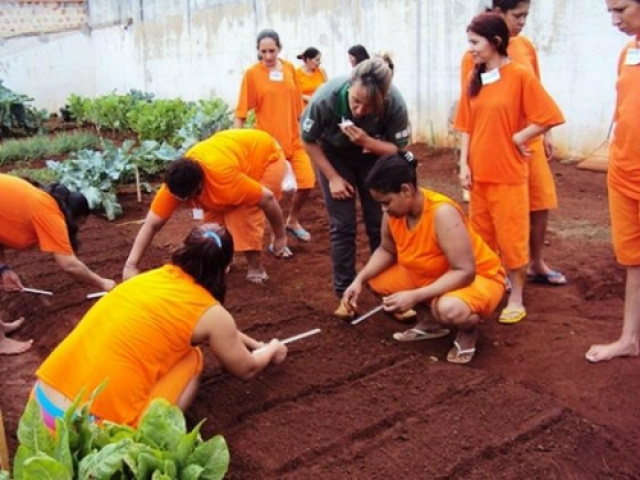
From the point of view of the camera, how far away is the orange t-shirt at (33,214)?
385 cm

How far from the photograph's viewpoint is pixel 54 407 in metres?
2.63

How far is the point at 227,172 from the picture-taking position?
436cm

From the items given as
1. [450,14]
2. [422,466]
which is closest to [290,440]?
[422,466]

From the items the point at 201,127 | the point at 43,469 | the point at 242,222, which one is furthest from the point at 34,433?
the point at 201,127

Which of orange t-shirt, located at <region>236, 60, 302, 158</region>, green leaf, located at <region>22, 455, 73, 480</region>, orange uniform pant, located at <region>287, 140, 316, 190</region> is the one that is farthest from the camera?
orange t-shirt, located at <region>236, 60, 302, 158</region>

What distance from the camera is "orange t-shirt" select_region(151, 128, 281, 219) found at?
169 inches

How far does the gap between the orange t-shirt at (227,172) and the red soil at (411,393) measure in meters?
0.64

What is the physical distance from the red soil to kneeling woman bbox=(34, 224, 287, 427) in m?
0.43

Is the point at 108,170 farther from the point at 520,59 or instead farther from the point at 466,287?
the point at 466,287

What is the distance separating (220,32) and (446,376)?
10926 mm

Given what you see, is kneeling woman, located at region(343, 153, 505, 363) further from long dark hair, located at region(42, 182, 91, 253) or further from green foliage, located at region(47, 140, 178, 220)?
green foliage, located at region(47, 140, 178, 220)

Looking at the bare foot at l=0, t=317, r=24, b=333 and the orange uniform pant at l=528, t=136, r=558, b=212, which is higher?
the orange uniform pant at l=528, t=136, r=558, b=212

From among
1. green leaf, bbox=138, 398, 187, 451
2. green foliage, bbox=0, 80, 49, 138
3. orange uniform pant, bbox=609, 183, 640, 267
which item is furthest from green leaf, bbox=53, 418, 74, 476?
green foliage, bbox=0, 80, 49, 138

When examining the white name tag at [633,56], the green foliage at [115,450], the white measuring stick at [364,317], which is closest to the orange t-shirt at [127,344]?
the green foliage at [115,450]
